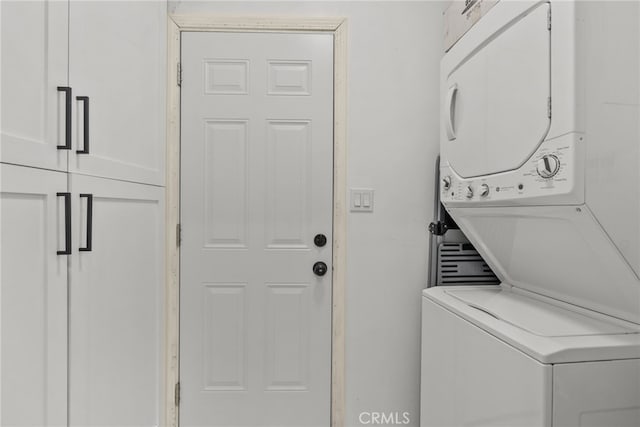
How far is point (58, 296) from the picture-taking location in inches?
38.5

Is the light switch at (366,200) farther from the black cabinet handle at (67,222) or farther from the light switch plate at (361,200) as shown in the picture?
the black cabinet handle at (67,222)

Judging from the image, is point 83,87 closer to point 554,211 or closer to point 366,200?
point 366,200

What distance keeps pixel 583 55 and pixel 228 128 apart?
144 cm

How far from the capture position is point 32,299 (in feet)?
2.91

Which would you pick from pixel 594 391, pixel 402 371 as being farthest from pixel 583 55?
pixel 402 371

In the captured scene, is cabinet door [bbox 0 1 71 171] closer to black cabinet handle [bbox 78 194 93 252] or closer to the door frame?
black cabinet handle [bbox 78 194 93 252]

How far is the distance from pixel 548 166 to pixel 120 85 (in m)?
1.41

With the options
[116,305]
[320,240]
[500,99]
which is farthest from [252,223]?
[500,99]

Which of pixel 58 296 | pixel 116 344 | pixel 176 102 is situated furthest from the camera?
pixel 176 102

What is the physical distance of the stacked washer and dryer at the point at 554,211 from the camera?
87cm

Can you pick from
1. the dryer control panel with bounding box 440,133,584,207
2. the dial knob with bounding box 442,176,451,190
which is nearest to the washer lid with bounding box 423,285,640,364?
the dryer control panel with bounding box 440,133,584,207

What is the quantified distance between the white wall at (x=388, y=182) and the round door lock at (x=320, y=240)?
126mm

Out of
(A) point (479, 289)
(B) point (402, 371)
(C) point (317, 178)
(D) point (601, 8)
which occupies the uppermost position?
(D) point (601, 8)

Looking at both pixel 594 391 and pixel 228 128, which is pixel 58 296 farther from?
pixel 594 391
